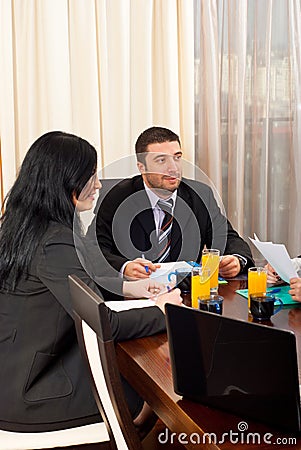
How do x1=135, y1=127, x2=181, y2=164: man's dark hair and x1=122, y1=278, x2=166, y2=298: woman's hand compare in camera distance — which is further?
x1=135, y1=127, x2=181, y2=164: man's dark hair

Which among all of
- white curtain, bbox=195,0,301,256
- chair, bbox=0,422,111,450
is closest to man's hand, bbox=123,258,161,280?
chair, bbox=0,422,111,450

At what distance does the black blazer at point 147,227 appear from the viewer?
2.23 metres

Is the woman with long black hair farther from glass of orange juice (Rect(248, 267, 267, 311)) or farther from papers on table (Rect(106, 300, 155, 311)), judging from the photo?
glass of orange juice (Rect(248, 267, 267, 311))

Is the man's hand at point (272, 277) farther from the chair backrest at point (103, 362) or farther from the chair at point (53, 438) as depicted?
the chair backrest at point (103, 362)

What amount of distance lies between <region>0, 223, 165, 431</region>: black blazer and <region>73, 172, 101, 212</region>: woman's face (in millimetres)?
115

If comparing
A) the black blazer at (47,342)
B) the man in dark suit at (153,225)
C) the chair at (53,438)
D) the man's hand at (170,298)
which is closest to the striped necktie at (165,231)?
the man in dark suit at (153,225)

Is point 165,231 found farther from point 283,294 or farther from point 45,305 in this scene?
point 45,305

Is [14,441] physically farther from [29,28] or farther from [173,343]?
[29,28]

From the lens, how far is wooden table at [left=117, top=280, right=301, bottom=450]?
3.93 ft

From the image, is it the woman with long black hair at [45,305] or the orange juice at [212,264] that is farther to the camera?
the orange juice at [212,264]

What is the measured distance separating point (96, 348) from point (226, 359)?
312 mm

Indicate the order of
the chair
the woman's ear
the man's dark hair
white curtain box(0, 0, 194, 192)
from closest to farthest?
1. the chair
2. the woman's ear
3. the man's dark hair
4. white curtain box(0, 0, 194, 192)

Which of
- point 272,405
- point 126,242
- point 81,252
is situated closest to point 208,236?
point 126,242

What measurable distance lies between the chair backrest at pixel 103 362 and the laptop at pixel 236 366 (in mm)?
127
